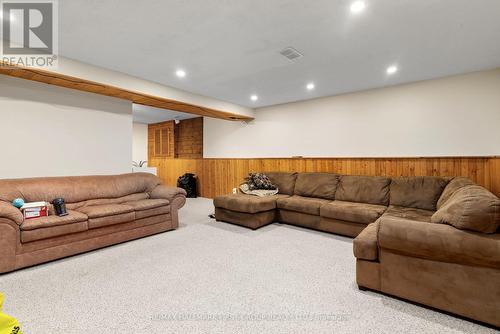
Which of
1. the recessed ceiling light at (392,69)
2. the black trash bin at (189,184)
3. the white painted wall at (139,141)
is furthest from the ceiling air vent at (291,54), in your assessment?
the white painted wall at (139,141)

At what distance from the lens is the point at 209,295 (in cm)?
203

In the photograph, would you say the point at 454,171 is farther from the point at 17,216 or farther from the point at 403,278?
the point at 17,216

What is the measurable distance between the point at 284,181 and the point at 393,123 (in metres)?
2.22

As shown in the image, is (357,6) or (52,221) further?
(52,221)

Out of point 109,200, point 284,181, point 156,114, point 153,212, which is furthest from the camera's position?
point 156,114

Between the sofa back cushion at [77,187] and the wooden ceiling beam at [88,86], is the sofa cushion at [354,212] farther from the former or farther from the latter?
the wooden ceiling beam at [88,86]

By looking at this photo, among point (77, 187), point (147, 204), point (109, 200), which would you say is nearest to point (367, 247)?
point (147, 204)

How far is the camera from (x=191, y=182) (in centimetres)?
716

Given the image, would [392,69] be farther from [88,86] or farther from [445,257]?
[88,86]

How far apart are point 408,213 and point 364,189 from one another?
86cm

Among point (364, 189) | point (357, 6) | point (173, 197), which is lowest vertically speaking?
point (173, 197)

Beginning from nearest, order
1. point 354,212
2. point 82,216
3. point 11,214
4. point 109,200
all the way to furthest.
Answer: point 11,214
point 82,216
point 354,212
point 109,200

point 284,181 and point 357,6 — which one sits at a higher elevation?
point 357,6

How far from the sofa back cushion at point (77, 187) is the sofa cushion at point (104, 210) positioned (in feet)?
1.04
